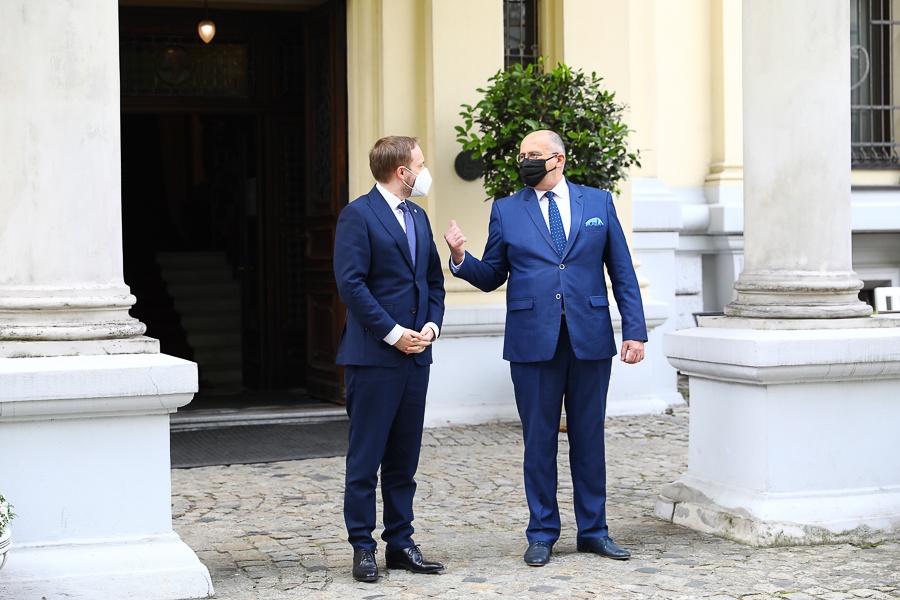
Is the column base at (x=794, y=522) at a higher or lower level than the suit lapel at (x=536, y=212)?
lower

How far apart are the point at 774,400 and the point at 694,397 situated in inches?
24.4

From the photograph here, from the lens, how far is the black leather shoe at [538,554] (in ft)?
18.2

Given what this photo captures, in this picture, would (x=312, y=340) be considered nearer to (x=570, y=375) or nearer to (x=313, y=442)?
(x=313, y=442)

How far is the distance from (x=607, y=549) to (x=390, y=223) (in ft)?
5.39

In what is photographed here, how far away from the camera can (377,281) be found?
543 centimetres

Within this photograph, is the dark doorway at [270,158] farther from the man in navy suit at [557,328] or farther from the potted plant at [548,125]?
the man in navy suit at [557,328]

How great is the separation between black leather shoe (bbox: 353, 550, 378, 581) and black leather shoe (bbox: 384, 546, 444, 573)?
16cm

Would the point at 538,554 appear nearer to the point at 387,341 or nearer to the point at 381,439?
the point at 381,439

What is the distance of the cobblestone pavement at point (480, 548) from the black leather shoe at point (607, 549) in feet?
0.21

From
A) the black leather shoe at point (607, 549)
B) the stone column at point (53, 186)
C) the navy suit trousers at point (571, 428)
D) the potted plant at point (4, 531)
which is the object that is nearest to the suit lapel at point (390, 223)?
the navy suit trousers at point (571, 428)

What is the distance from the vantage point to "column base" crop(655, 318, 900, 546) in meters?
6.04

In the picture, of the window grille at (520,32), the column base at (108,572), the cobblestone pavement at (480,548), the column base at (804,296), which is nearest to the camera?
the column base at (108,572)

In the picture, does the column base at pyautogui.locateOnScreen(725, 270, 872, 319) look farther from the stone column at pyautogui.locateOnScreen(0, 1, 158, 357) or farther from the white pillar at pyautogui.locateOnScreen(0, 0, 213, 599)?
the stone column at pyautogui.locateOnScreen(0, 1, 158, 357)

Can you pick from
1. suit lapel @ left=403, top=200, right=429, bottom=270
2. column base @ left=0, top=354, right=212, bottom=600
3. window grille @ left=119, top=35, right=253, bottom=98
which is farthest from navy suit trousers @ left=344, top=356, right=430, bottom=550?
window grille @ left=119, top=35, right=253, bottom=98
